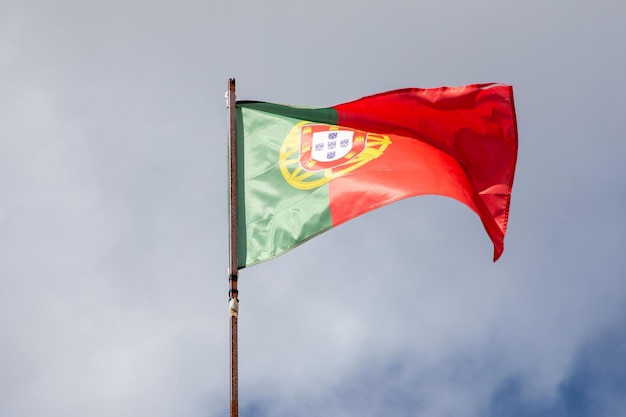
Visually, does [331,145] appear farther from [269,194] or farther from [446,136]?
[446,136]

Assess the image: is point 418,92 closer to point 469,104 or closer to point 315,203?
point 469,104

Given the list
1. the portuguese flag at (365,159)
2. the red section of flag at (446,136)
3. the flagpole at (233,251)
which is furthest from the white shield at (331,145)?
the flagpole at (233,251)

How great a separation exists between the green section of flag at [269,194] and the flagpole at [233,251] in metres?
0.78

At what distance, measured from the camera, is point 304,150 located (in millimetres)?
29422

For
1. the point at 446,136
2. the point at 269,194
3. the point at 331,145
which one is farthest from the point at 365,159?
the point at 269,194

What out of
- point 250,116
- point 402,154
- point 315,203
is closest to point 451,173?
point 402,154

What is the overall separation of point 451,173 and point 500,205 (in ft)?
4.68

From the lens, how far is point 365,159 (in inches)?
1144

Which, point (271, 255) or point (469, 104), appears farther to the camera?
point (469, 104)

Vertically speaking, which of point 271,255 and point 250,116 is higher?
point 250,116

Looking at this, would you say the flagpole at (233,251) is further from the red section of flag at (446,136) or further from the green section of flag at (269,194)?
the red section of flag at (446,136)

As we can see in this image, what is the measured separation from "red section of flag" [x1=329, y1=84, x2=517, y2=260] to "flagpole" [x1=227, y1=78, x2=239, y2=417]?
2.58m

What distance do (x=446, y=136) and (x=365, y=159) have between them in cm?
242

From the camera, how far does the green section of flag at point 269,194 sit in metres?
27.2
